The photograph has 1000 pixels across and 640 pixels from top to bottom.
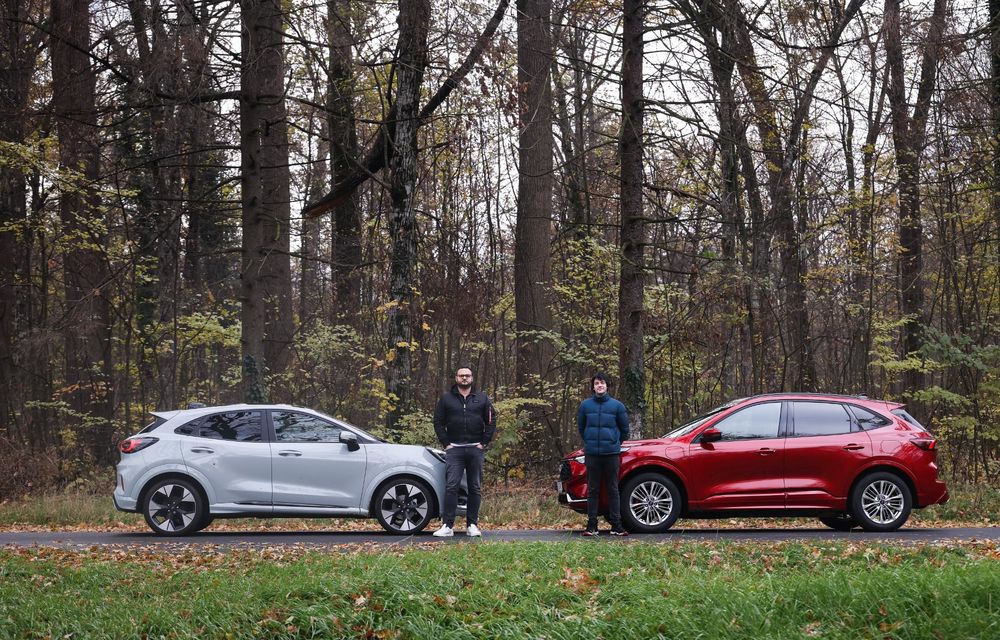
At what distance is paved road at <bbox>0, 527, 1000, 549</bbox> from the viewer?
1297cm

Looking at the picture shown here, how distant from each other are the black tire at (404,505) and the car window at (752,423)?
3.96 meters

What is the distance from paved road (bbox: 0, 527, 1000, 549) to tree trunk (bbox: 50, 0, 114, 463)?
7.32 metres

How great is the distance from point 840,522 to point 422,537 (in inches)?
230

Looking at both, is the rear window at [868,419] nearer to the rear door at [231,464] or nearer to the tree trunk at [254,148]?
the rear door at [231,464]

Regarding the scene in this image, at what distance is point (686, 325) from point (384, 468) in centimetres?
967

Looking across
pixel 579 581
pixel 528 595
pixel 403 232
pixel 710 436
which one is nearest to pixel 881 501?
pixel 710 436

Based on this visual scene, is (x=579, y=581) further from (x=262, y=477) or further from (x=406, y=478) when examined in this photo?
(x=262, y=477)

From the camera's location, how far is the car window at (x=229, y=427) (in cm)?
1430

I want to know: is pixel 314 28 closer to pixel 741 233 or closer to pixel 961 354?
pixel 741 233

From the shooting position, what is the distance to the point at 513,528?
15656 millimetres

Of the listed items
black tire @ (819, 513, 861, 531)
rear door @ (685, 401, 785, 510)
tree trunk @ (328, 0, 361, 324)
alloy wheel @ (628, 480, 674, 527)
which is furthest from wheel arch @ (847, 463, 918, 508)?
tree trunk @ (328, 0, 361, 324)

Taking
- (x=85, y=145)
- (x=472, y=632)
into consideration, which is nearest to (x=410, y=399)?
(x=85, y=145)

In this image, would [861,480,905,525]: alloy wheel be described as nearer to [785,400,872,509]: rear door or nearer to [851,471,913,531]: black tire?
[851,471,913,531]: black tire

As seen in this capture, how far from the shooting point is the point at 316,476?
46.4 feet
